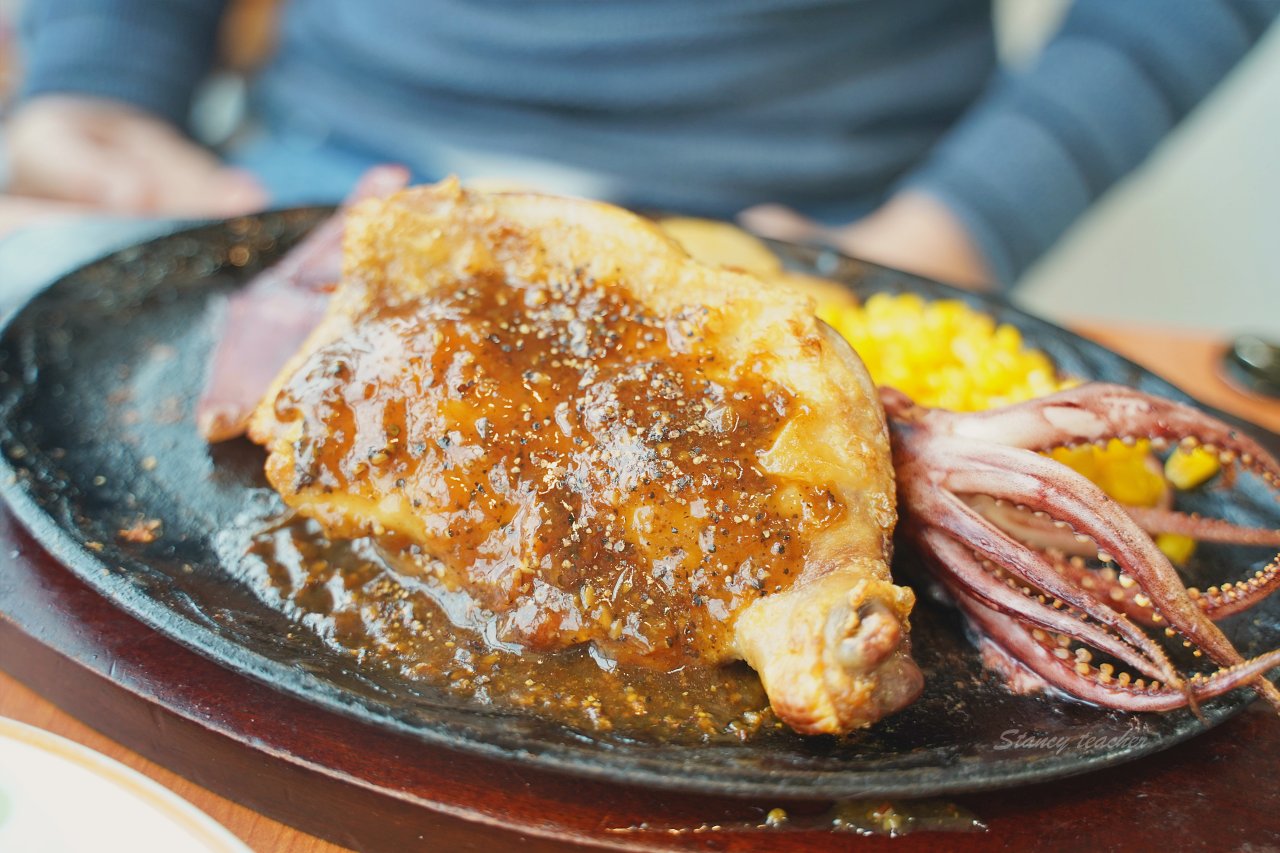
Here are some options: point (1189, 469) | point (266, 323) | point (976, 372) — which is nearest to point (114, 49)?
point (266, 323)

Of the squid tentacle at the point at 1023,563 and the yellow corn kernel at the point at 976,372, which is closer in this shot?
the squid tentacle at the point at 1023,563

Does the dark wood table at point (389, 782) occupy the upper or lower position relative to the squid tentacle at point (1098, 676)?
lower

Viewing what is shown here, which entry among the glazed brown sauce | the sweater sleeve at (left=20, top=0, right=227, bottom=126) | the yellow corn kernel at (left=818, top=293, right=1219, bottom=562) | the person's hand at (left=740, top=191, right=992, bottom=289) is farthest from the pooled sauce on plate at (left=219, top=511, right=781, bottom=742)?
the sweater sleeve at (left=20, top=0, right=227, bottom=126)

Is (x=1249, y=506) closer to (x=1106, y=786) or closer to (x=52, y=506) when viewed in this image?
(x=1106, y=786)

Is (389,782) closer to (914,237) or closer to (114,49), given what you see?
(914,237)

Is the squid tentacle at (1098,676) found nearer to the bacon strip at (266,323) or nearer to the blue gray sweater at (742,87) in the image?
the bacon strip at (266,323)

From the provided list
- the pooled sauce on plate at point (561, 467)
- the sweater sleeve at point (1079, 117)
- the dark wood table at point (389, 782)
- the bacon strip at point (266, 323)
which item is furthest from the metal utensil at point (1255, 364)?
the bacon strip at point (266, 323)

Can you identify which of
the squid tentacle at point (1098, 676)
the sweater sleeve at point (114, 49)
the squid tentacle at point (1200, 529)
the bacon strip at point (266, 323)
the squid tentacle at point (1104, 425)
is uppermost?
the squid tentacle at point (1104, 425)
